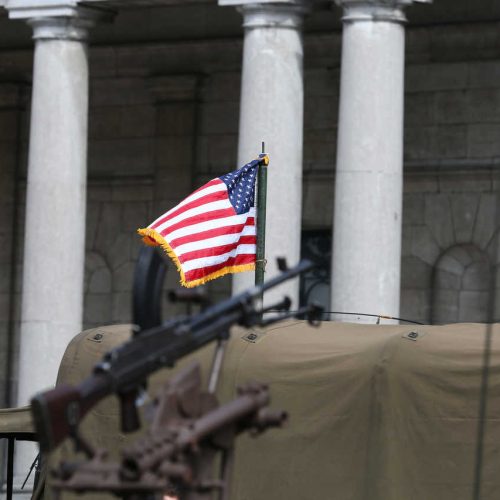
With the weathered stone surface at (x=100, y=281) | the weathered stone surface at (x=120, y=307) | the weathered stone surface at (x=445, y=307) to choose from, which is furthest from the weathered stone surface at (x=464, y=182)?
the weathered stone surface at (x=100, y=281)

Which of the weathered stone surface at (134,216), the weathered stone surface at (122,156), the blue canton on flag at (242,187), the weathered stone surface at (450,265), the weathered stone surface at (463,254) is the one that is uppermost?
the weathered stone surface at (122,156)

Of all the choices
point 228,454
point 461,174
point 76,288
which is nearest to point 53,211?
point 76,288

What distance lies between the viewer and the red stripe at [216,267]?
1758 centimetres

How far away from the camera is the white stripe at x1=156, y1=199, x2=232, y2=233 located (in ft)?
57.9

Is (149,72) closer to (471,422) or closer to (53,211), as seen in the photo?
(53,211)

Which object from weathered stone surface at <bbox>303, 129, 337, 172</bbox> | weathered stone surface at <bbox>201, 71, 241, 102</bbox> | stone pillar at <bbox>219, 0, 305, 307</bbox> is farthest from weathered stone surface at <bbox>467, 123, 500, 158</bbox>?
stone pillar at <bbox>219, 0, 305, 307</bbox>

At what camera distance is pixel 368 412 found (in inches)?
541

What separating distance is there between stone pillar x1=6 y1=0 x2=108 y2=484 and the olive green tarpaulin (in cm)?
1128

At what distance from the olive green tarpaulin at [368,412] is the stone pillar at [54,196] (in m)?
11.3

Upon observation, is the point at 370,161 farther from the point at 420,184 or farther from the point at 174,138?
the point at 174,138

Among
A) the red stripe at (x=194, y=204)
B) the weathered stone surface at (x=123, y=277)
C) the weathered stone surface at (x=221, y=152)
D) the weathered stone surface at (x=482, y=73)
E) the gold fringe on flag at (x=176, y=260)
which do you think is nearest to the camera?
the gold fringe on flag at (x=176, y=260)

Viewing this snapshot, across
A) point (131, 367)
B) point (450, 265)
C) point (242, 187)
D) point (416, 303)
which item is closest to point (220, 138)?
point (416, 303)

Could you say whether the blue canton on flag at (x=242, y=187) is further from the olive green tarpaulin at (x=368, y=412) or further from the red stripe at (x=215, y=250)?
the olive green tarpaulin at (x=368, y=412)

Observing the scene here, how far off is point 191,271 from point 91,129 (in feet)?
51.7
